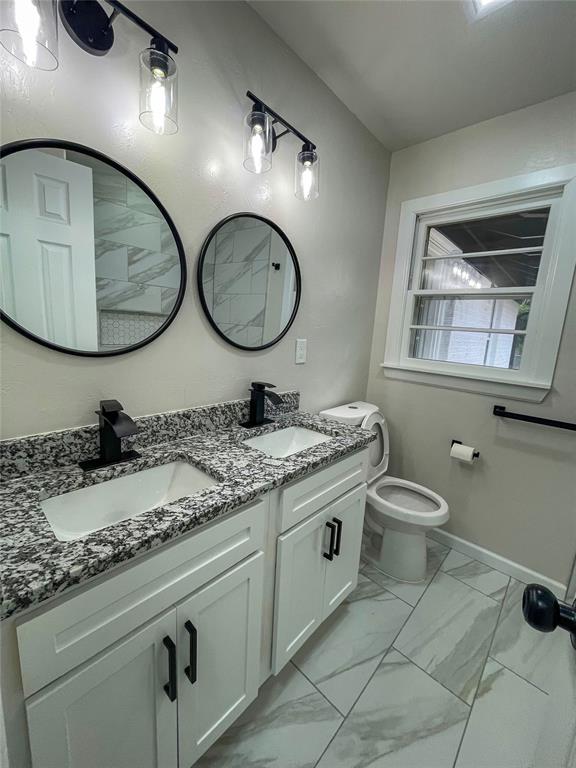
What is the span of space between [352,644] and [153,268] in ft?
5.64

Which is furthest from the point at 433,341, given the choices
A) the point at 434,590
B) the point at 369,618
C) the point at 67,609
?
the point at 67,609

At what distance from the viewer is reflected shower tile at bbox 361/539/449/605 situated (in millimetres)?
1632

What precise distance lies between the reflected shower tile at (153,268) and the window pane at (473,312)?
1.58 meters

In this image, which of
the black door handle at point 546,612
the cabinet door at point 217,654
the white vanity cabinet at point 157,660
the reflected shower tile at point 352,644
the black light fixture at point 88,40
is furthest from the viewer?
the reflected shower tile at point 352,644

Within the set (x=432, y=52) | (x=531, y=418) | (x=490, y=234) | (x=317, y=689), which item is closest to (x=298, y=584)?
(x=317, y=689)

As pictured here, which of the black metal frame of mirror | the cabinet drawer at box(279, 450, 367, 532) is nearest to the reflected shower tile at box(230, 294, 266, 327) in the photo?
the black metal frame of mirror

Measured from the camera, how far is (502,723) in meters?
1.10

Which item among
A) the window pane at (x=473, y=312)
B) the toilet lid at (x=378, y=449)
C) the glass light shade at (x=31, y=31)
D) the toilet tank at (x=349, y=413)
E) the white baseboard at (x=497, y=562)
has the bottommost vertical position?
the white baseboard at (x=497, y=562)

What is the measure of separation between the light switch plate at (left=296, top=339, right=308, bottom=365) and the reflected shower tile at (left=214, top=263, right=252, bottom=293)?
403 millimetres

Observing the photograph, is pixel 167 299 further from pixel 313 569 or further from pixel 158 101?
pixel 313 569

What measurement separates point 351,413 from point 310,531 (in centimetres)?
85

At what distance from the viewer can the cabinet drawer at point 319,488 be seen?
100 centimetres

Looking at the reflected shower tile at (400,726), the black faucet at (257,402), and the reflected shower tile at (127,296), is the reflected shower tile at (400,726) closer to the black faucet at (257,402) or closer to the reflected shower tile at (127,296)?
the black faucet at (257,402)

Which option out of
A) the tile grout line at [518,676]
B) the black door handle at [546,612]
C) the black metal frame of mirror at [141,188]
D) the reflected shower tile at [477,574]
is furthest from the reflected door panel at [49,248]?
the reflected shower tile at [477,574]
